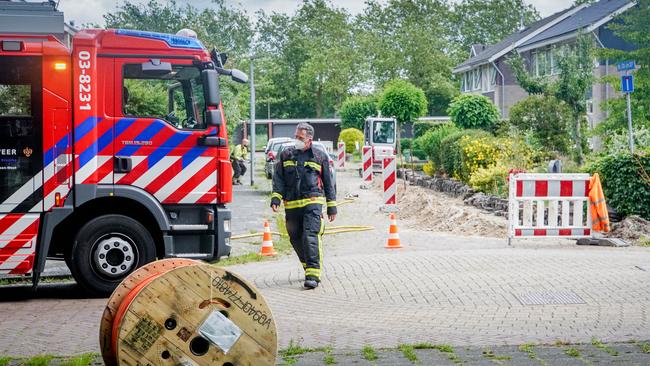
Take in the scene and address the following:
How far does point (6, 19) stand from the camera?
11273 mm

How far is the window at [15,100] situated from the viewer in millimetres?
11328

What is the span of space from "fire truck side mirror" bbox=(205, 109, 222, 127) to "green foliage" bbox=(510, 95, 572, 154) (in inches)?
889

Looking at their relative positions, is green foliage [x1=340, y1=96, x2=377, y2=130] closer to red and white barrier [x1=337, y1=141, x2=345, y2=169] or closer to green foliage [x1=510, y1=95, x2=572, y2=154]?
red and white barrier [x1=337, y1=141, x2=345, y2=169]

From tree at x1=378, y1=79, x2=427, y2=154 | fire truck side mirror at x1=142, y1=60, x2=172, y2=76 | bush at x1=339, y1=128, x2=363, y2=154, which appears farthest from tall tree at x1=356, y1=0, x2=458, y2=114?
Result: fire truck side mirror at x1=142, y1=60, x2=172, y2=76

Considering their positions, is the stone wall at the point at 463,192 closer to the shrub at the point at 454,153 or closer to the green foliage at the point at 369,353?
the shrub at the point at 454,153

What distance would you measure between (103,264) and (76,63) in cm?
229

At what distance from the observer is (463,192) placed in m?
27.9

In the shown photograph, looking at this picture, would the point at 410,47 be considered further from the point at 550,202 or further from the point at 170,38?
the point at 170,38

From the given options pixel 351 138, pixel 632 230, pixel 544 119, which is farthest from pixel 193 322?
pixel 351 138

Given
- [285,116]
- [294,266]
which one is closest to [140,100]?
[294,266]

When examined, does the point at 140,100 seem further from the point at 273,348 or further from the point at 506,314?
the point at 273,348

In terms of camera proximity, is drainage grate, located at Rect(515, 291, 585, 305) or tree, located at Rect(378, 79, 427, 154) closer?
drainage grate, located at Rect(515, 291, 585, 305)

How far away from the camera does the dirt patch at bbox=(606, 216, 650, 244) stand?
53.9 ft

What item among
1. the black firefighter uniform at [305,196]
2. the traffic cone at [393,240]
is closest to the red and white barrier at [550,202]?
the traffic cone at [393,240]
